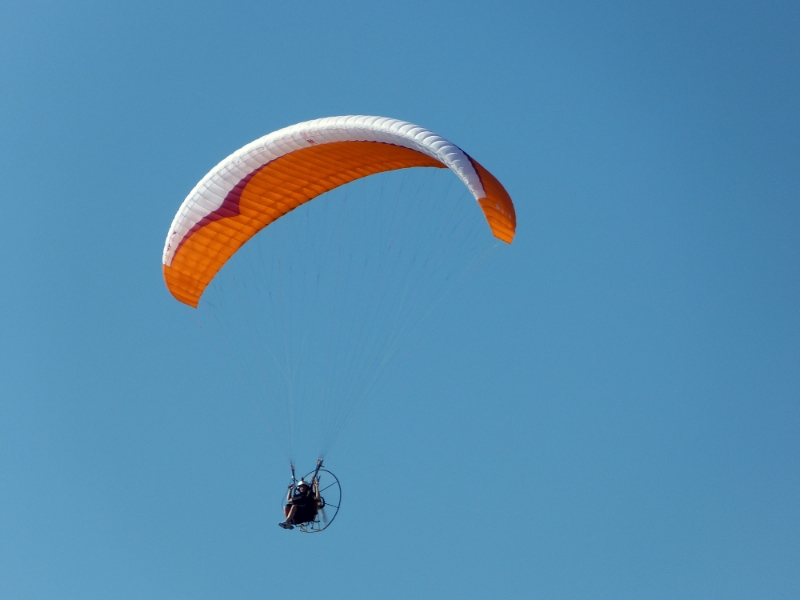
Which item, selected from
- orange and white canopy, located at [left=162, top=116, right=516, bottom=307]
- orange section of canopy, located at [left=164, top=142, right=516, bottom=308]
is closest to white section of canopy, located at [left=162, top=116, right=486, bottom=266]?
orange and white canopy, located at [left=162, top=116, right=516, bottom=307]

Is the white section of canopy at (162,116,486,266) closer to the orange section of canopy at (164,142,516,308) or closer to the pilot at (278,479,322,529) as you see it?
the orange section of canopy at (164,142,516,308)

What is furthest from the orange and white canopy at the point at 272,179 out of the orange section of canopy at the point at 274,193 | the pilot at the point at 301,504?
the pilot at the point at 301,504

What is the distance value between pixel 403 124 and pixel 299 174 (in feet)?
9.06

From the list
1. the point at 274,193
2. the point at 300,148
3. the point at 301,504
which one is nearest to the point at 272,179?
the point at 274,193

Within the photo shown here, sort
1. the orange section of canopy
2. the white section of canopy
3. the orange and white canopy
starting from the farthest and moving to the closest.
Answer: the orange section of canopy
the orange and white canopy
the white section of canopy

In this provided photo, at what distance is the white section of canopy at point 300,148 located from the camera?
2509cm

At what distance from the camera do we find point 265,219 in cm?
2838

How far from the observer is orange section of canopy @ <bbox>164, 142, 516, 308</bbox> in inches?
1071

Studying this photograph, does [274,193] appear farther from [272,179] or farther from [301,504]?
[301,504]

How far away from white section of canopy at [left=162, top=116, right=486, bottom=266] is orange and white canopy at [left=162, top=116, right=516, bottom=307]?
0.05 ft

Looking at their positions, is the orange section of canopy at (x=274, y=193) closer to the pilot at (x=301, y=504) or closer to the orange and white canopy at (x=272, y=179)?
the orange and white canopy at (x=272, y=179)

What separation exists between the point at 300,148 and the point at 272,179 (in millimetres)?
990

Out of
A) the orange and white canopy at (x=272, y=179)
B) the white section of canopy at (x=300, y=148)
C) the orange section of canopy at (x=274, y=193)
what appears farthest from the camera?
the orange section of canopy at (x=274, y=193)

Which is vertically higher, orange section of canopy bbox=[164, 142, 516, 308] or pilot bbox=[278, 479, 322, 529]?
orange section of canopy bbox=[164, 142, 516, 308]
